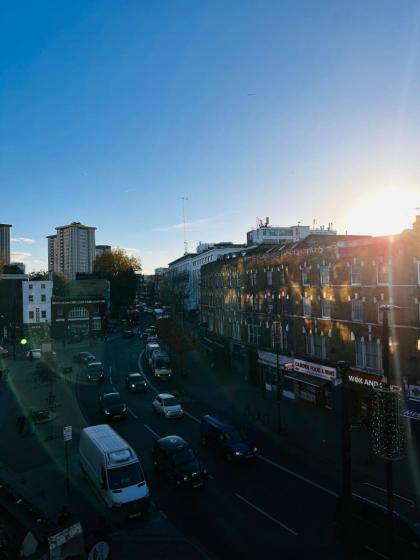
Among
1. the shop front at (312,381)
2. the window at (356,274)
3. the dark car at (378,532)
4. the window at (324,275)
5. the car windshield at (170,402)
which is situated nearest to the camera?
the dark car at (378,532)

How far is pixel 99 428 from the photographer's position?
875 inches

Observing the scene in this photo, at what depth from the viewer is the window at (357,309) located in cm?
2955

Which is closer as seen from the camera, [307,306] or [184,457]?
[184,457]

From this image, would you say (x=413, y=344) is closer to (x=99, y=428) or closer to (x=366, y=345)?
(x=366, y=345)

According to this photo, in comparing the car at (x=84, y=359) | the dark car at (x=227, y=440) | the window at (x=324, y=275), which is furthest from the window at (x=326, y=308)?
the car at (x=84, y=359)

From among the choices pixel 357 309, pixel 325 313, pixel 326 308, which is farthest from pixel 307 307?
pixel 357 309

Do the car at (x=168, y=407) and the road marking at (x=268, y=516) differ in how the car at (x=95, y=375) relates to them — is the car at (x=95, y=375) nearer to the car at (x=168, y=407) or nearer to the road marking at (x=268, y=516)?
the car at (x=168, y=407)

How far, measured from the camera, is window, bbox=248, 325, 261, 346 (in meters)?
42.9

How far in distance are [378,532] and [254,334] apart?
28940mm

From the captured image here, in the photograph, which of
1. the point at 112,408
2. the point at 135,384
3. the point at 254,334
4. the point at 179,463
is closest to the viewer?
the point at 179,463

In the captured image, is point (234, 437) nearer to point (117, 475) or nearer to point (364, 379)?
point (117, 475)

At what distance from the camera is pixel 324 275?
32.8m

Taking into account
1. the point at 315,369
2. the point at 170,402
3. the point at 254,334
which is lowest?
the point at 170,402

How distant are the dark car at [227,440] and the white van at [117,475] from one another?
A: 251 inches
